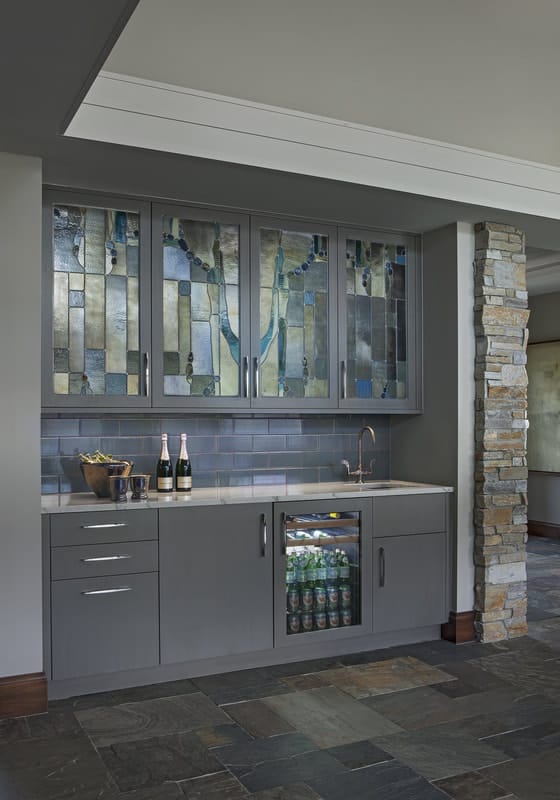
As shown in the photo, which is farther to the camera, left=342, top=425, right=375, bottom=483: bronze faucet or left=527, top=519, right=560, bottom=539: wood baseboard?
left=527, top=519, right=560, bottom=539: wood baseboard

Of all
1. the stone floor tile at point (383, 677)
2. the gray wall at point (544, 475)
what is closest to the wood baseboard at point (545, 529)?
the gray wall at point (544, 475)

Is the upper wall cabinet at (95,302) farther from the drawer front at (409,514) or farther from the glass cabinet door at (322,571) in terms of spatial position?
the drawer front at (409,514)

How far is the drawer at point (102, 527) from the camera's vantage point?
343 cm

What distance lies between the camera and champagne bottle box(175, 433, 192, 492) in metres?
4.08

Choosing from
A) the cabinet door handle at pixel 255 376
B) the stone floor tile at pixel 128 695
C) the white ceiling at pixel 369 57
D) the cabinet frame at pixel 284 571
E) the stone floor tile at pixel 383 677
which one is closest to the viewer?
the white ceiling at pixel 369 57

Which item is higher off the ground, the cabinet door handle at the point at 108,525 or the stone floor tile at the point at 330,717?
the cabinet door handle at the point at 108,525

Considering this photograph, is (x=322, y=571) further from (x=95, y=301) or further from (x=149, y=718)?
(x=95, y=301)

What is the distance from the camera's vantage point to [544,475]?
315 inches

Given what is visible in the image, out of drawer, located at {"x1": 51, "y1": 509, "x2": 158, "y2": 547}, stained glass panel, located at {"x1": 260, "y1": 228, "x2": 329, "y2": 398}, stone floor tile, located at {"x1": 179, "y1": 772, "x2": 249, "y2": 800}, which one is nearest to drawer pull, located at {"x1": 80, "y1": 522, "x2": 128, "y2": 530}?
drawer, located at {"x1": 51, "y1": 509, "x2": 158, "y2": 547}

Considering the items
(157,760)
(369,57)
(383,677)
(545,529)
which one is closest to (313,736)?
(157,760)

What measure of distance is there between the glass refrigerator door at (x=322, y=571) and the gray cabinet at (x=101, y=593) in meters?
0.76

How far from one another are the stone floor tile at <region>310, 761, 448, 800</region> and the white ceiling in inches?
110

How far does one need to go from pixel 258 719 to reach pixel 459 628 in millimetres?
1587

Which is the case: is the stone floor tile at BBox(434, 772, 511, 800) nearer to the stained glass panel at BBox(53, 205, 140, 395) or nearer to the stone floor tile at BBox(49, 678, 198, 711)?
the stone floor tile at BBox(49, 678, 198, 711)
